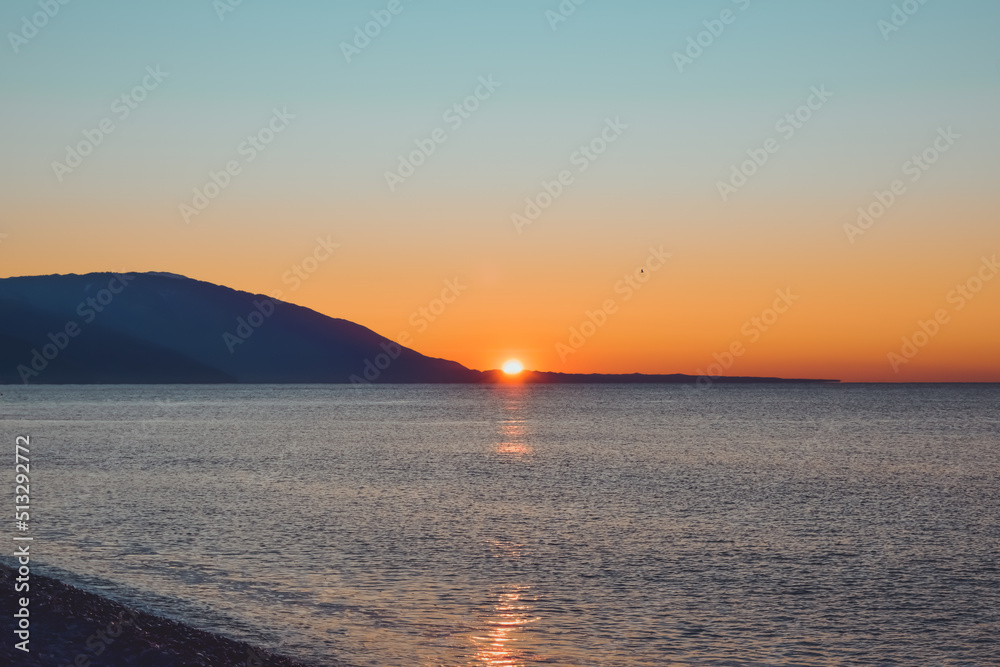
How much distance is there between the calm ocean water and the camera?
21.8 m

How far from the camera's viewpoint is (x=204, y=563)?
29.9 meters

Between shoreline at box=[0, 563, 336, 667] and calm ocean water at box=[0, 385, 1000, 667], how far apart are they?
5.84ft

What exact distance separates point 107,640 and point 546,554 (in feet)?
54.3

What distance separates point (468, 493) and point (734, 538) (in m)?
18.5

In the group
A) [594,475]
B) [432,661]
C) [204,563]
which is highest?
[594,475]

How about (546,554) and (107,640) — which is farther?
(546,554)

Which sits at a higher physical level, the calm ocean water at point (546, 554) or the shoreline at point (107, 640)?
the calm ocean water at point (546, 554)

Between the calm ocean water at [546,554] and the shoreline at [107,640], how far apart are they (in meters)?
1.78

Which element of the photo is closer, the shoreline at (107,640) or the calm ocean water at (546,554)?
the shoreline at (107,640)

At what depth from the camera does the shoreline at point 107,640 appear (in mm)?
17609

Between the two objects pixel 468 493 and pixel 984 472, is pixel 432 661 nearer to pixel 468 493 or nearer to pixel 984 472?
pixel 468 493

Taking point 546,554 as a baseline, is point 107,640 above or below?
below

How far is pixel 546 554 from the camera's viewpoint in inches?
1270

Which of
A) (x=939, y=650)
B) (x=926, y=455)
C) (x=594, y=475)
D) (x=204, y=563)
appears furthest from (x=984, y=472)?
(x=204, y=563)
